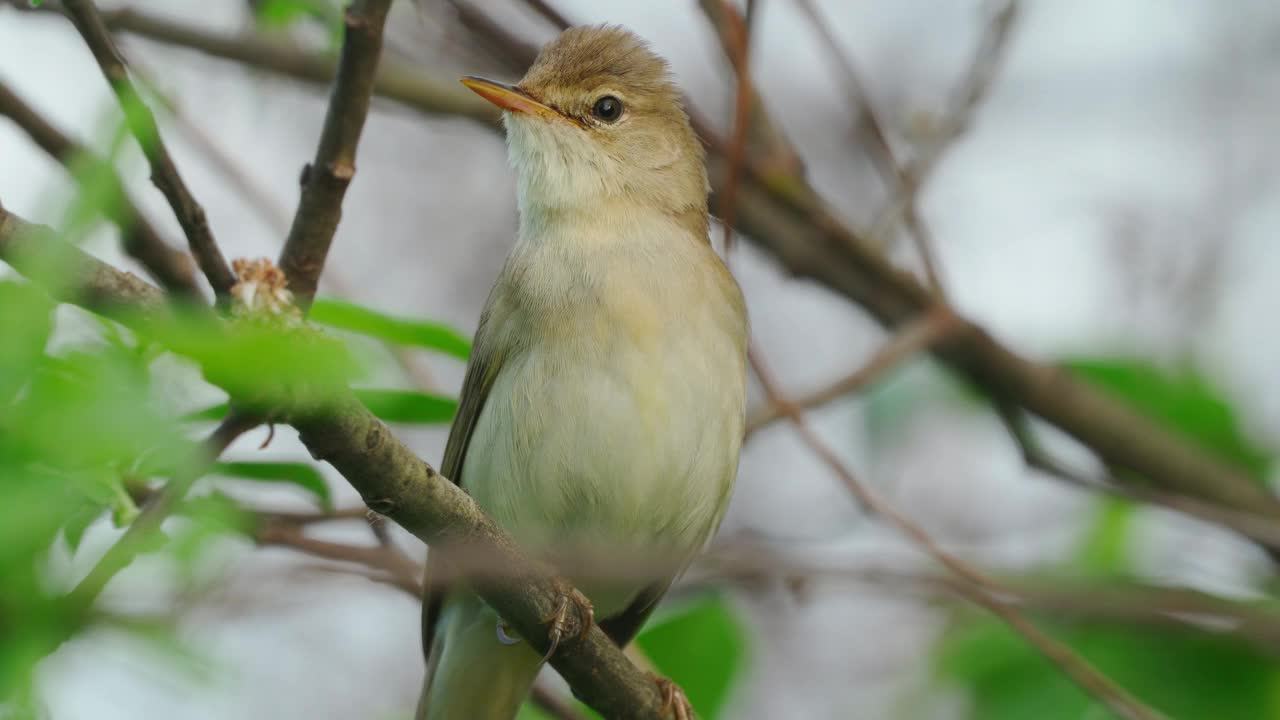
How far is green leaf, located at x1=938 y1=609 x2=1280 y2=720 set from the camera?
3.96m

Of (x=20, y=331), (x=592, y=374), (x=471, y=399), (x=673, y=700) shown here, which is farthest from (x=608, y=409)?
(x=20, y=331)

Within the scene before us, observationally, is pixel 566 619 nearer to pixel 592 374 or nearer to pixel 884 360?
pixel 592 374

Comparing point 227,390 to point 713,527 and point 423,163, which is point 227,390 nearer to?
point 713,527

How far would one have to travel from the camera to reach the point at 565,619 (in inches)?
126

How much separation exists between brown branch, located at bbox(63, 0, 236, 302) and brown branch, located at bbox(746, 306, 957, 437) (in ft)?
7.97

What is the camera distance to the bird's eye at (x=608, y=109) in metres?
4.96

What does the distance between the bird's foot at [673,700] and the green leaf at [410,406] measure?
1326 millimetres

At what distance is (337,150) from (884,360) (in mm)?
2460

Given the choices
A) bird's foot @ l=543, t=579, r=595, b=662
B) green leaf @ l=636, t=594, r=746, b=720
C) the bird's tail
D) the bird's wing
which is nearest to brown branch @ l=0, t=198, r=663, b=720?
bird's foot @ l=543, t=579, r=595, b=662

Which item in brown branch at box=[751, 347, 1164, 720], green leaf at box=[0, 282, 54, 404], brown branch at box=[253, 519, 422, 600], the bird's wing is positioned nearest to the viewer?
green leaf at box=[0, 282, 54, 404]

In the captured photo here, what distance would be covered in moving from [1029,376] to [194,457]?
377 cm

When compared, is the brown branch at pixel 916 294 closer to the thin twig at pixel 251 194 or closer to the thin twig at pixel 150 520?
the thin twig at pixel 251 194

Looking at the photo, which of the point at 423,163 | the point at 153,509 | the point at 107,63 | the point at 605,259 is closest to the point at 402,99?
the point at 605,259

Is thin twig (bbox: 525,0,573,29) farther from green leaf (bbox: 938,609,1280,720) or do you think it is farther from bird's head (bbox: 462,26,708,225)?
green leaf (bbox: 938,609,1280,720)
